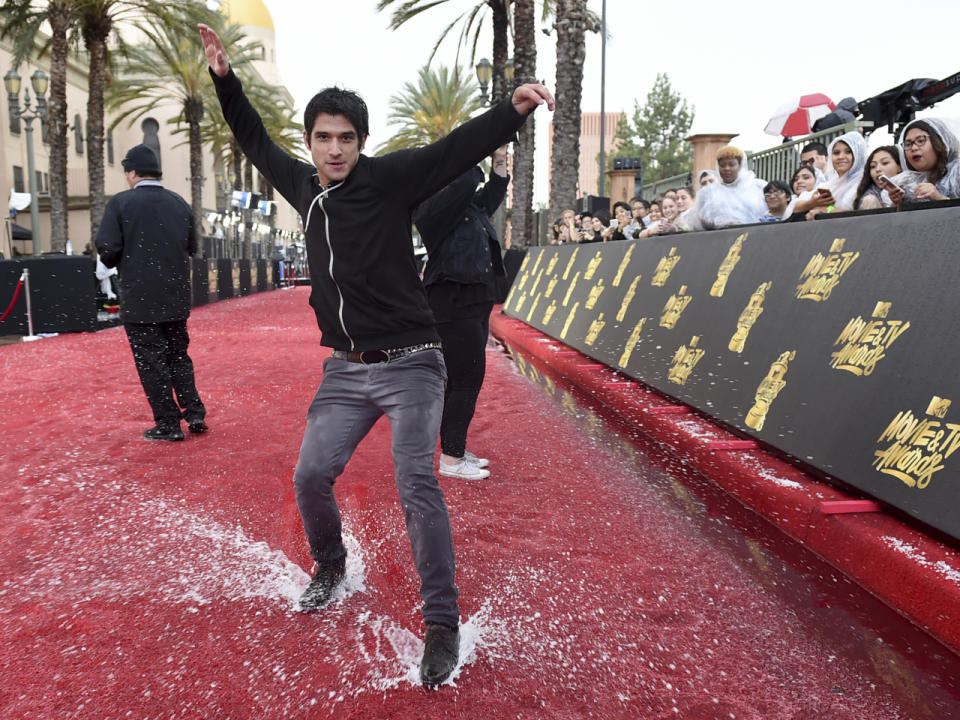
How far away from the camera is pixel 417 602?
3062 mm

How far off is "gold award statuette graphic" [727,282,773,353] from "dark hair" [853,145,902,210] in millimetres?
1193

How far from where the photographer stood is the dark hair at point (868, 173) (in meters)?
5.14

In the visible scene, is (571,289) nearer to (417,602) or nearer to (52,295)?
(417,602)

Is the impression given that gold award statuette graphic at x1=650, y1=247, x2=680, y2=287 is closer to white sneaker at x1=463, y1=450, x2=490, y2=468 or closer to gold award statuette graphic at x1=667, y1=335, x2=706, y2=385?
gold award statuette graphic at x1=667, y1=335, x2=706, y2=385

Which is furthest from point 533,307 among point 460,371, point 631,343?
point 460,371

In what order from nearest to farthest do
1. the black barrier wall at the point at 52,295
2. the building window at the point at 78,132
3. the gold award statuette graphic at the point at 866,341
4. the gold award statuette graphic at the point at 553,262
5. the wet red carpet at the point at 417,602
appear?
the wet red carpet at the point at 417,602, the gold award statuette graphic at the point at 866,341, the gold award statuette graphic at the point at 553,262, the black barrier wall at the point at 52,295, the building window at the point at 78,132

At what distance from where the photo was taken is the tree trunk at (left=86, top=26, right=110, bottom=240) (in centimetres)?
2298

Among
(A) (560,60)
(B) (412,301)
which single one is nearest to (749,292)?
(B) (412,301)

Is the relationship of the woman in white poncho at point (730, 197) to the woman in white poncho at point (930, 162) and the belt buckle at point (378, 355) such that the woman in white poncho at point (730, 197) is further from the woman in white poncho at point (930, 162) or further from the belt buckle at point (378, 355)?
the belt buckle at point (378, 355)

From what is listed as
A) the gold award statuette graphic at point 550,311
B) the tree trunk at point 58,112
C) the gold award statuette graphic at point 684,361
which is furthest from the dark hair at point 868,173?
the tree trunk at point 58,112

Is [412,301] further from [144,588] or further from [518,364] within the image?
[518,364]

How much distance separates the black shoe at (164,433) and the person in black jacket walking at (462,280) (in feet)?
6.91

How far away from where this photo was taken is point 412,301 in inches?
111

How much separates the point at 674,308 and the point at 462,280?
240 centimetres
